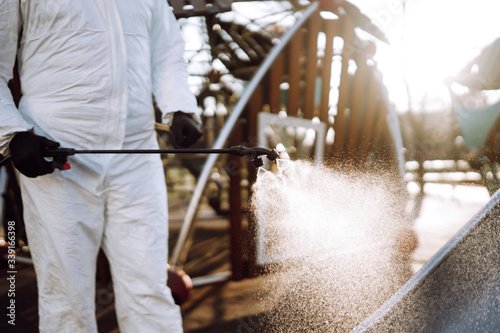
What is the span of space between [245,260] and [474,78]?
245 cm

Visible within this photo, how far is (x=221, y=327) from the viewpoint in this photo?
102 inches

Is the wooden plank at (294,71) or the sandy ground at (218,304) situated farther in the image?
the wooden plank at (294,71)

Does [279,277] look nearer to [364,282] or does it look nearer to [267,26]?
[364,282]

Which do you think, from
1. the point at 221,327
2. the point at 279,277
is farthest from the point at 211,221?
the point at 221,327

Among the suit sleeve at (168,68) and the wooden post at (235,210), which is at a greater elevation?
the suit sleeve at (168,68)

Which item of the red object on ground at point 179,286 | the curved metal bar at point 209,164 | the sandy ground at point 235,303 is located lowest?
the sandy ground at point 235,303

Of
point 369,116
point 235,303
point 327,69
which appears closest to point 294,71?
point 327,69

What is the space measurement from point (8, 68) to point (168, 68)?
0.66 m

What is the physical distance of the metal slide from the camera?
3.97ft

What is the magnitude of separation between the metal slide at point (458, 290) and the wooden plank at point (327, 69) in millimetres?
3180

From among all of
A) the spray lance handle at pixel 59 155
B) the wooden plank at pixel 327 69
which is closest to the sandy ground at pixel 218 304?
the spray lance handle at pixel 59 155

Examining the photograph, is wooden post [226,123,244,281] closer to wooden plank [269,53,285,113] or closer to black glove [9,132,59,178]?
wooden plank [269,53,285,113]

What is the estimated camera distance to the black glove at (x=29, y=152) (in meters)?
1.31

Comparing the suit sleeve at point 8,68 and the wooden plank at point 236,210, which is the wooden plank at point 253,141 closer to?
the wooden plank at point 236,210
